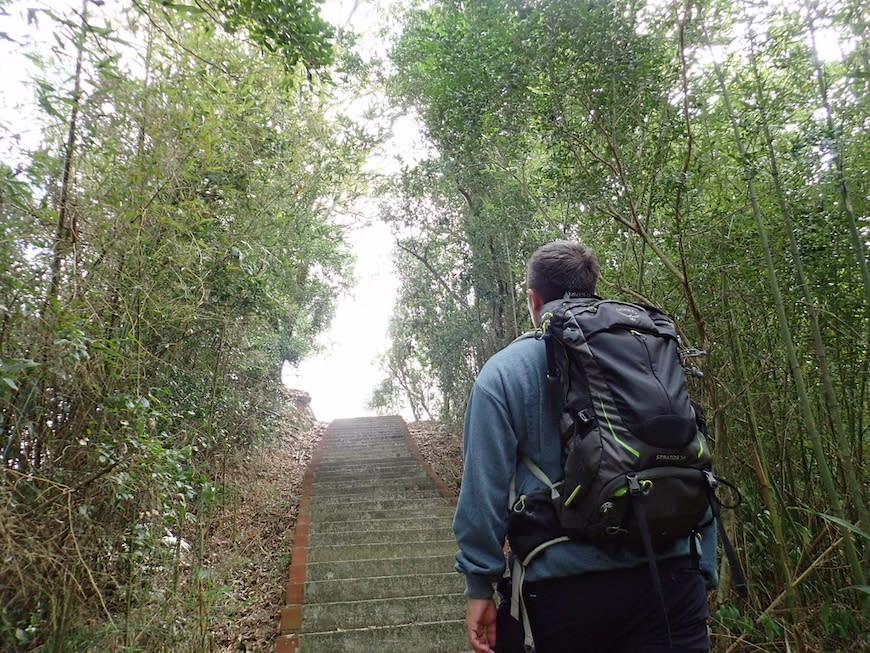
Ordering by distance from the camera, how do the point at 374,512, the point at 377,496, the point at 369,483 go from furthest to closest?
the point at 369,483
the point at 377,496
the point at 374,512

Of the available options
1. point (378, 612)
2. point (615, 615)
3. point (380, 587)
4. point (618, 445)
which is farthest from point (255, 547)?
point (618, 445)

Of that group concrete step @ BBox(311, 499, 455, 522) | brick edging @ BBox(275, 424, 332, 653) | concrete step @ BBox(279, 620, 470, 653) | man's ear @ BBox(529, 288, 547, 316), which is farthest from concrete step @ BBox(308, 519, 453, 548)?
man's ear @ BBox(529, 288, 547, 316)

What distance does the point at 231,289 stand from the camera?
3941 millimetres

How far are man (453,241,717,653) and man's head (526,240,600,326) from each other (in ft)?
0.52

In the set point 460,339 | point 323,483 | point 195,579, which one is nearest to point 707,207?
point 195,579

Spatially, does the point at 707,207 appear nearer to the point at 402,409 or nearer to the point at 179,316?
the point at 179,316

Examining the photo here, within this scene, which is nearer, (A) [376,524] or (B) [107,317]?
(B) [107,317]

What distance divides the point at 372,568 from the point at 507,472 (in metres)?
3.19

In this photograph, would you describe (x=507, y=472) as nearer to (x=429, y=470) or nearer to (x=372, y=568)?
(x=372, y=568)

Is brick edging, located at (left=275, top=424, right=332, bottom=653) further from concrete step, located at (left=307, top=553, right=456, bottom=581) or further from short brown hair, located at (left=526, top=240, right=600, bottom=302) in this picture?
short brown hair, located at (left=526, top=240, right=600, bottom=302)

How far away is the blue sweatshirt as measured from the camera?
127 centimetres

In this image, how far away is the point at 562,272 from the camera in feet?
5.02

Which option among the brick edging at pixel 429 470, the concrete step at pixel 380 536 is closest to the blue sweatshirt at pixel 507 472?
the concrete step at pixel 380 536

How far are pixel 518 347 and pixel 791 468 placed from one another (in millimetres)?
2195
